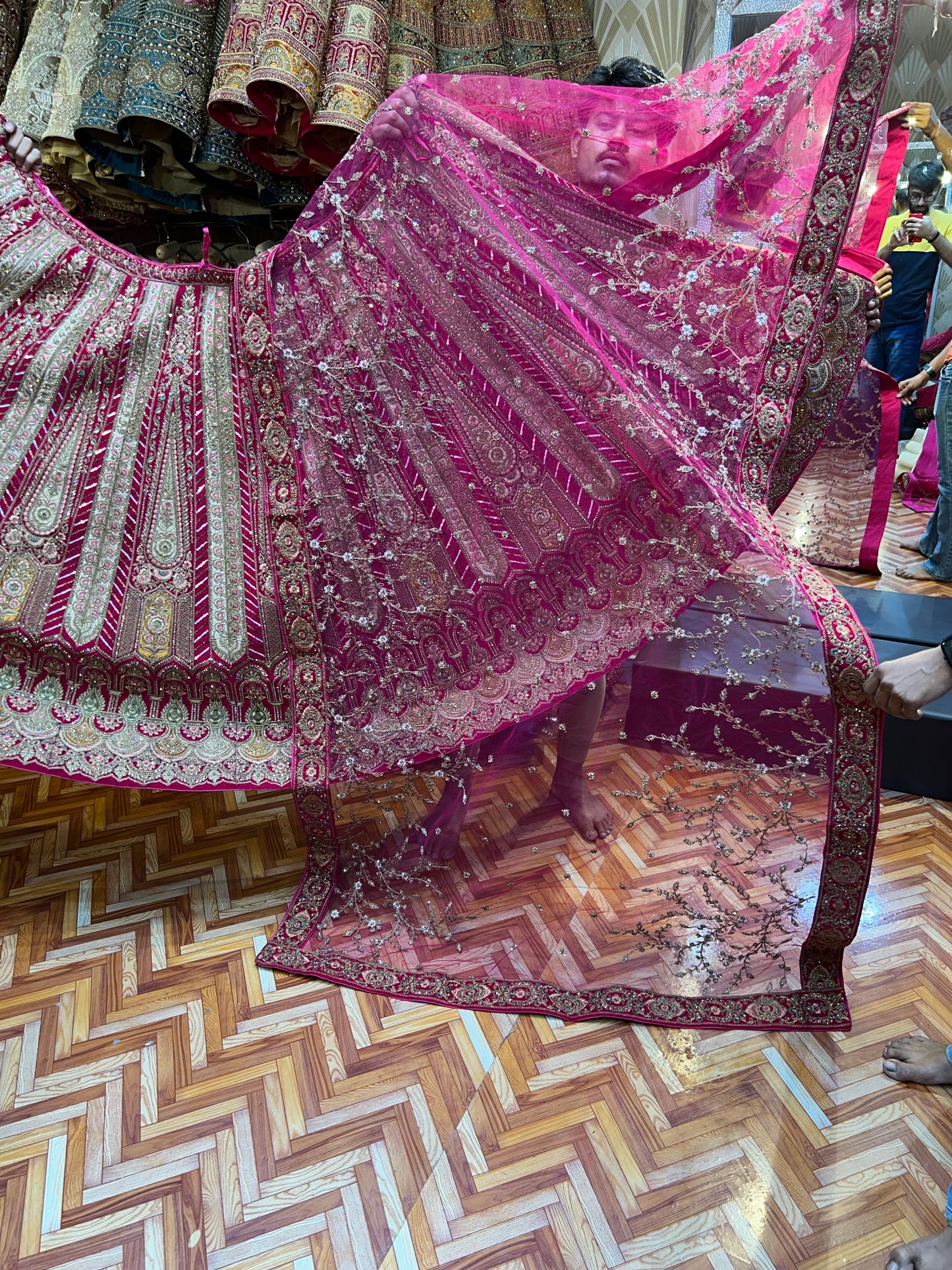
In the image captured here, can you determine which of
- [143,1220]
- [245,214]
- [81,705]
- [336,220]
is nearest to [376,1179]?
[143,1220]

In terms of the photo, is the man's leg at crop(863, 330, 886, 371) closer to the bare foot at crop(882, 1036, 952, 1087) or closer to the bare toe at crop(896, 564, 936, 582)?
the bare toe at crop(896, 564, 936, 582)

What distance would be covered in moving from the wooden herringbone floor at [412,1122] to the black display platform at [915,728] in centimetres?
35

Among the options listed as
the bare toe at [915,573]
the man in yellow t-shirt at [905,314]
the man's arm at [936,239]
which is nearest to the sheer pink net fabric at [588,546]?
the man's arm at [936,239]

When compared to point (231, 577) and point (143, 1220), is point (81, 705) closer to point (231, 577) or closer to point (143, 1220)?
point (231, 577)

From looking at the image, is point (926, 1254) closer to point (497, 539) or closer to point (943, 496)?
point (497, 539)

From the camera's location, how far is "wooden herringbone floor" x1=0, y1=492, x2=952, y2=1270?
1.10 meters

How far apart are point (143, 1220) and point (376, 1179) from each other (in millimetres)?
301

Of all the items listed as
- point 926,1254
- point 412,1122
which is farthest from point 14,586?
point 926,1254

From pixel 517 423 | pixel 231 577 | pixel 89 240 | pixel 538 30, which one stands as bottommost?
pixel 231 577

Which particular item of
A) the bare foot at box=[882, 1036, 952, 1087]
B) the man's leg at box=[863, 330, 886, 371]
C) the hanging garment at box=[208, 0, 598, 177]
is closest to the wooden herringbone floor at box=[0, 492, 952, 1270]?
the bare foot at box=[882, 1036, 952, 1087]

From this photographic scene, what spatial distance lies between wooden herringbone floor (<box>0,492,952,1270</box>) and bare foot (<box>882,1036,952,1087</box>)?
0.02 m

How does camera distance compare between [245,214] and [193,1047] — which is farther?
[245,214]

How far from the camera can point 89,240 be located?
1519mm

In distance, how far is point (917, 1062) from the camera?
129 cm
